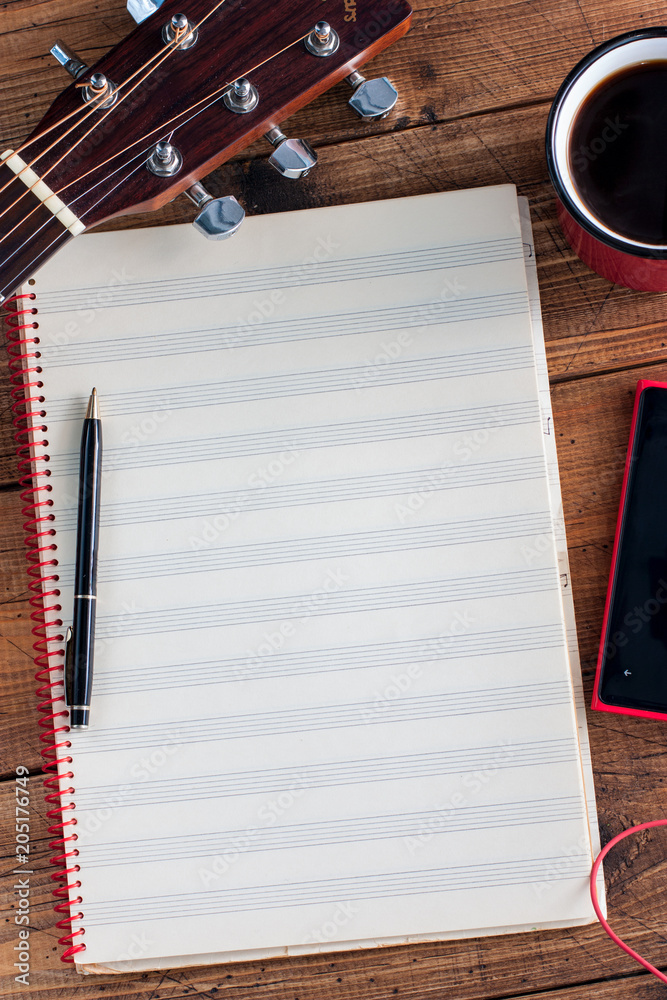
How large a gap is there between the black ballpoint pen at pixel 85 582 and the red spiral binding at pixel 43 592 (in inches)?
1.0

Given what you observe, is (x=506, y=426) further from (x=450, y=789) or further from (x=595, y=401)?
(x=450, y=789)

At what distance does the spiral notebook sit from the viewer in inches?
25.9

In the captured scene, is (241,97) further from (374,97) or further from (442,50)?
(442,50)

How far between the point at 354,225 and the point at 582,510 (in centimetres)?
35

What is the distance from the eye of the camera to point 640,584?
667 millimetres

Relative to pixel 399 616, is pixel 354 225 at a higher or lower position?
higher

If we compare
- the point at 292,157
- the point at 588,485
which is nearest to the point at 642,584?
the point at 588,485

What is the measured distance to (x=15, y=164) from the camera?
0.58 m

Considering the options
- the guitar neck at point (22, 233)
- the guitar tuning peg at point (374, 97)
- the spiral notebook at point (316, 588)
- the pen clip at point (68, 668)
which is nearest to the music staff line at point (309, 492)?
the spiral notebook at point (316, 588)

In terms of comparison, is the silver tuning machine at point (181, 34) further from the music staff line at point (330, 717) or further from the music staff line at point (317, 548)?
the music staff line at point (330, 717)

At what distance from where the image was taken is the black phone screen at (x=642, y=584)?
2.16 feet

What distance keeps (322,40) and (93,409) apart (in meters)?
0.37

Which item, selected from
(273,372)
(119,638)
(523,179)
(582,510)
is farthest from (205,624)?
(523,179)

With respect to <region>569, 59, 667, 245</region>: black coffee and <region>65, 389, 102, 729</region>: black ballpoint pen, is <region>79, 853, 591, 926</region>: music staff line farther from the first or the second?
<region>569, 59, 667, 245</region>: black coffee
